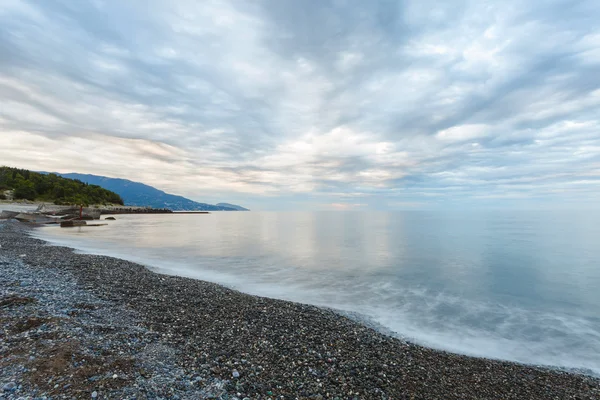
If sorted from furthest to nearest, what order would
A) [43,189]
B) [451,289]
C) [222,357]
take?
[43,189] < [451,289] < [222,357]

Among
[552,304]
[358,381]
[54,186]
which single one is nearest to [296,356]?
[358,381]

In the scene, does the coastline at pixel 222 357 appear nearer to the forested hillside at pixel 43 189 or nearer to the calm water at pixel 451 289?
the calm water at pixel 451 289

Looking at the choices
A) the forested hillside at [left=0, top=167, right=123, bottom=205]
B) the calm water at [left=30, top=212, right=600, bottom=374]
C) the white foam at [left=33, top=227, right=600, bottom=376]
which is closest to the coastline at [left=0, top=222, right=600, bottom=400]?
the white foam at [left=33, top=227, right=600, bottom=376]

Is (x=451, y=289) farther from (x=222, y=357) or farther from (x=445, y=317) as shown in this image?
(x=222, y=357)

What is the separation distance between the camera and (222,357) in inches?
262

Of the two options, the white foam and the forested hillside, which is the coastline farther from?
the forested hillside

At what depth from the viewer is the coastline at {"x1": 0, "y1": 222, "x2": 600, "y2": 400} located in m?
5.39

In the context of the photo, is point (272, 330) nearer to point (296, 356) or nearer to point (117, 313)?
point (296, 356)

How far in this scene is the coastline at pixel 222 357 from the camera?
539 cm

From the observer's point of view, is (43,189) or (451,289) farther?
(43,189)

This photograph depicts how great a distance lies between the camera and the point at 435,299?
16.4 m

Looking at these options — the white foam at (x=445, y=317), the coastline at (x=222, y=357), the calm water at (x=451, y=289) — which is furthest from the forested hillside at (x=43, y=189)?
the coastline at (x=222, y=357)

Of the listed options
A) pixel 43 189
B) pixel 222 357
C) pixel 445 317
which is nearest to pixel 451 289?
pixel 445 317

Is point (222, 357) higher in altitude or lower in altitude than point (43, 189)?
lower
